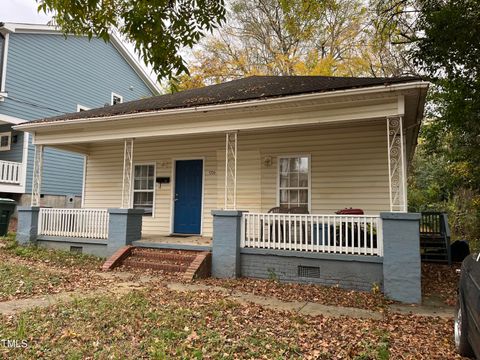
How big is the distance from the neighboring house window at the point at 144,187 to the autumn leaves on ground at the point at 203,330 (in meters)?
4.81

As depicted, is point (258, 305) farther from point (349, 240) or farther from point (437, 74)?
point (437, 74)

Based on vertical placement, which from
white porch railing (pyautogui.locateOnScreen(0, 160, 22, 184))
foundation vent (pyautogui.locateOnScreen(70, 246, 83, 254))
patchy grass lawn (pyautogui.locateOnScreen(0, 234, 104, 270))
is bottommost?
patchy grass lawn (pyautogui.locateOnScreen(0, 234, 104, 270))

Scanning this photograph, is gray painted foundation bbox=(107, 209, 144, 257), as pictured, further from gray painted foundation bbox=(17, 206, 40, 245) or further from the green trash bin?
the green trash bin

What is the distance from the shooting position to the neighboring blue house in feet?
47.1

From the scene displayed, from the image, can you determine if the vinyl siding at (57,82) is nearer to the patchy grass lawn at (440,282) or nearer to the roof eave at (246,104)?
the roof eave at (246,104)

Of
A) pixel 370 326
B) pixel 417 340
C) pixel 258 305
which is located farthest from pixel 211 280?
pixel 417 340

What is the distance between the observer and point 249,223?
7.76 meters

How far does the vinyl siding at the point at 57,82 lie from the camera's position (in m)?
14.8

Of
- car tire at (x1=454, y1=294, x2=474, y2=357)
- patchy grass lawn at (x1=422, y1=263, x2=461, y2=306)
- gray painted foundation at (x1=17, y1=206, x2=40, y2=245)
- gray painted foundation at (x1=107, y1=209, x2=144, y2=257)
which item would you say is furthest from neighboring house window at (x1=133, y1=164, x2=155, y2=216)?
car tire at (x1=454, y1=294, x2=474, y2=357)

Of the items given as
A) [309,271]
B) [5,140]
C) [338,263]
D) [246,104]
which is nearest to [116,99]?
[5,140]

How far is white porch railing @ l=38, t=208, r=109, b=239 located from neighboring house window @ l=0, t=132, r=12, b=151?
267 inches

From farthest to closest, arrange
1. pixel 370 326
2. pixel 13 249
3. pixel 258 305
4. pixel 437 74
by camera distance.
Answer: pixel 13 249 → pixel 437 74 → pixel 258 305 → pixel 370 326

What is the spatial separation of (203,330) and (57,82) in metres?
15.8

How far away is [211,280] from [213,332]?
3180 mm
